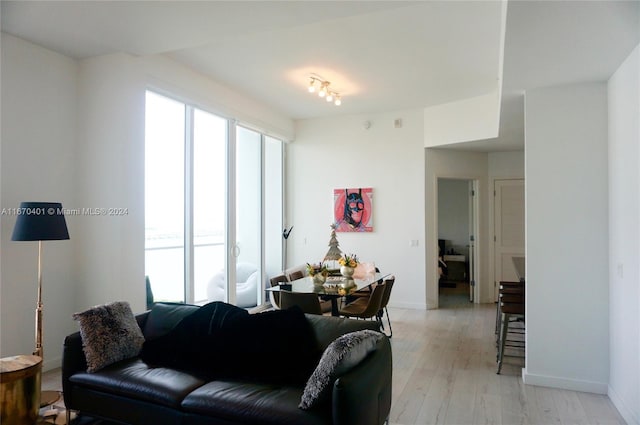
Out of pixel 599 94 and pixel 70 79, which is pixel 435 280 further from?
pixel 70 79

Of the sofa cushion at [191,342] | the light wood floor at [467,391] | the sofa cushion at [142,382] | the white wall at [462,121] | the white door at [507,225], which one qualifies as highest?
the white wall at [462,121]

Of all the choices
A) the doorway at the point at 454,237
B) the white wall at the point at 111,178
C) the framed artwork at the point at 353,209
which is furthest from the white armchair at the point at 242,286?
the doorway at the point at 454,237

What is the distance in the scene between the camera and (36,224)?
3082mm

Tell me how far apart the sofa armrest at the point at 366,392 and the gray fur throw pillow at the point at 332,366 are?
4 centimetres

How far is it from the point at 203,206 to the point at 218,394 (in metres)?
3.18

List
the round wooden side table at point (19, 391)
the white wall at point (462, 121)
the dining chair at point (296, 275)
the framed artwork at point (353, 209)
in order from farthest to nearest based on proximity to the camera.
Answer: the framed artwork at point (353, 209) → the white wall at point (462, 121) → the dining chair at point (296, 275) → the round wooden side table at point (19, 391)

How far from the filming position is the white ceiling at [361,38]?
100 inches

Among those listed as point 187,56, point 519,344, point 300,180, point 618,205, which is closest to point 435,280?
point 519,344

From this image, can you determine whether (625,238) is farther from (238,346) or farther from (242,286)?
(242,286)

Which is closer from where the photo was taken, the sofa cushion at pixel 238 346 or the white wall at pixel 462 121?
the sofa cushion at pixel 238 346

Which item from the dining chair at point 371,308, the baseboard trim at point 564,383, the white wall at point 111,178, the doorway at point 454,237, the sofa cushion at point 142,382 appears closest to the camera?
the sofa cushion at point 142,382

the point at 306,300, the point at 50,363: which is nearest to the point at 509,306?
the point at 306,300

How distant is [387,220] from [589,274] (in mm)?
3441

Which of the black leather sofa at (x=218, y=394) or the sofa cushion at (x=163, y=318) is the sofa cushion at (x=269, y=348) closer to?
the black leather sofa at (x=218, y=394)
